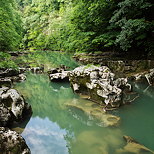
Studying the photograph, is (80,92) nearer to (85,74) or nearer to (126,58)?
(85,74)

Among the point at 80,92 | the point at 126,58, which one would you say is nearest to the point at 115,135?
the point at 80,92

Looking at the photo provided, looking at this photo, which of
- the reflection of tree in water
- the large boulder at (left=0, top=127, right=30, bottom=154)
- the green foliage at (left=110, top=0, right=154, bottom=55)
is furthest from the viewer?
the green foliage at (left=110, top=0, right=154, bottom=55)

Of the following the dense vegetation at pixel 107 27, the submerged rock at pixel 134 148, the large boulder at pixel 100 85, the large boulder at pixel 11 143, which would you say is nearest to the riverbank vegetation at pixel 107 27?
the dense vegetation at pixel 107 27

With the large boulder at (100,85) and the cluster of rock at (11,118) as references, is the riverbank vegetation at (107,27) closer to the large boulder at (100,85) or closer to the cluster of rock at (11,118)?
the large boulder at (100,85)

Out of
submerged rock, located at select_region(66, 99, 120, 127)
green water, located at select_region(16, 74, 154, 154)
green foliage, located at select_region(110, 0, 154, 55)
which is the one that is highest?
green foliage, located at select_region(110, 0, 154, 55)

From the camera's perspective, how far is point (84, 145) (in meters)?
4.27

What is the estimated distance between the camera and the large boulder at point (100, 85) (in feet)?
21.0

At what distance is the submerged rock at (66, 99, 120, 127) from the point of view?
5.37 m

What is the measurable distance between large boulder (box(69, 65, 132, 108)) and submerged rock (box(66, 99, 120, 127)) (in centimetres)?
38

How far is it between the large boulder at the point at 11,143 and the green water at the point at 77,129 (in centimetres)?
50

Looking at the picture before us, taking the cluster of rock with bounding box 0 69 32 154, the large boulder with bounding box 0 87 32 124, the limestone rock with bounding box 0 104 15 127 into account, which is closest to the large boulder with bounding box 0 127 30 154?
the cluster of rock with bounding box 0 69 32 154

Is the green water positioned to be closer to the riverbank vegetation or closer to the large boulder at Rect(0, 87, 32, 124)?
the large boulder at Rect(0, 87, 32, 124)

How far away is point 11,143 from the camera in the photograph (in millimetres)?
3535

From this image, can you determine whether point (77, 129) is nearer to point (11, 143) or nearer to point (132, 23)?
point (11, 143)
